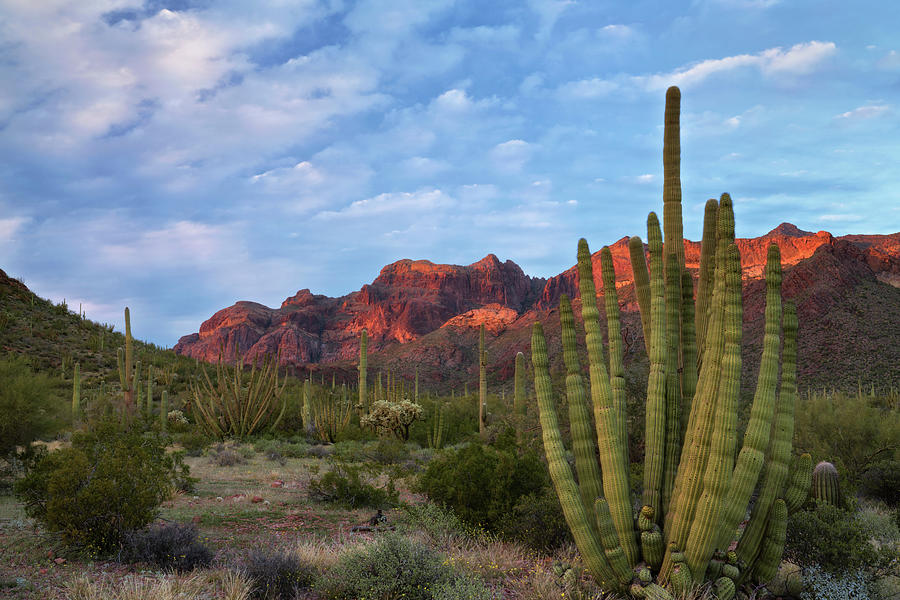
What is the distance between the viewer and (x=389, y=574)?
569 cm

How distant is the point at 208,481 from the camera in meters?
13.9

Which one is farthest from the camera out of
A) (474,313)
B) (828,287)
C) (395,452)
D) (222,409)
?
(474,313)

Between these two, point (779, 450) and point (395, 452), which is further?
point (395, 452)

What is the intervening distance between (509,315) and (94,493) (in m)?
105

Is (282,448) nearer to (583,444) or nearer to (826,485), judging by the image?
(826,485)

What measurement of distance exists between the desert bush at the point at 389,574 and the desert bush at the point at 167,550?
1849 mm

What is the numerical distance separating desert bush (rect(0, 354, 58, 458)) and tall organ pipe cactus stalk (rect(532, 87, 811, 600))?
12.5 meters

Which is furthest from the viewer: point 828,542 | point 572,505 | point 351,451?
point 351,451

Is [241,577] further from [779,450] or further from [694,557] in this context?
[779,450]

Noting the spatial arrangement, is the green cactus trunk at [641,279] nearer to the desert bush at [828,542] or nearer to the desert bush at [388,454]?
the desert bush at [828,542]

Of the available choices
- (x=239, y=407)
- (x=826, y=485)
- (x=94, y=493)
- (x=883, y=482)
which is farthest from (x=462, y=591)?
(x=239, y=407)

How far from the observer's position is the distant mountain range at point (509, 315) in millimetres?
41844

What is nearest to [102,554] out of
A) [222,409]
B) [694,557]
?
[694,557]

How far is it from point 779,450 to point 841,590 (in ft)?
4.72
